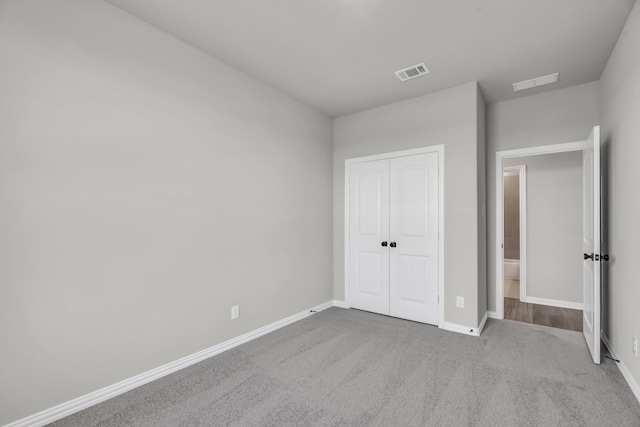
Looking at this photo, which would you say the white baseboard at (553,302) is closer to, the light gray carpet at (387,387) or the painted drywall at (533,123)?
the painted drywall at (533,123)

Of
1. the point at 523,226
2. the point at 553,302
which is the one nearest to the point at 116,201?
the point at 523,226

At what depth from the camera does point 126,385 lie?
2201 mm

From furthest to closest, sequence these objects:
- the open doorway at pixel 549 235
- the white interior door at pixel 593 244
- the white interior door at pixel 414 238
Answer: the open doorway at pixel 549 235, the white interior door at pixel 414 238, the white interior door at pixel 593 244

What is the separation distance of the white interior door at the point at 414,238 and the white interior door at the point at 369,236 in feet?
0.33

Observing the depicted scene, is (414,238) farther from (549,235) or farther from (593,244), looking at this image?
(549,235)

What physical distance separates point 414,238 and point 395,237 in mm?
250

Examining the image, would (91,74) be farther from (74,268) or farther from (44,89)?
(74,268)

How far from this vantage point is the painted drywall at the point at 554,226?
14.2 feet

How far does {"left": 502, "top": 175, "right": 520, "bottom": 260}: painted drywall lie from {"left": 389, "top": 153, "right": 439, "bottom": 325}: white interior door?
3617 millimetres

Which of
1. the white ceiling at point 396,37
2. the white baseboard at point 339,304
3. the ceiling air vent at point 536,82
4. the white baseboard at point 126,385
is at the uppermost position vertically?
the white ceiling at point 396,37

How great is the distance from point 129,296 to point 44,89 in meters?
1.45

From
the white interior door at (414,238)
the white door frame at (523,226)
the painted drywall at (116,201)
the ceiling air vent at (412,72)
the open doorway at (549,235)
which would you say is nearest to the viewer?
the painted drywall at (116,201)

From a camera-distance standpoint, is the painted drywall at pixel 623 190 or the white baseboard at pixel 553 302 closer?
the painted drywall at pixel 623 190

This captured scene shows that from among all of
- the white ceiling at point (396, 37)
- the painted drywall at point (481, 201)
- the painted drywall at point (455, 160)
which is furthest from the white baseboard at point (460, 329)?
the white ceiling at point (396, 37)
